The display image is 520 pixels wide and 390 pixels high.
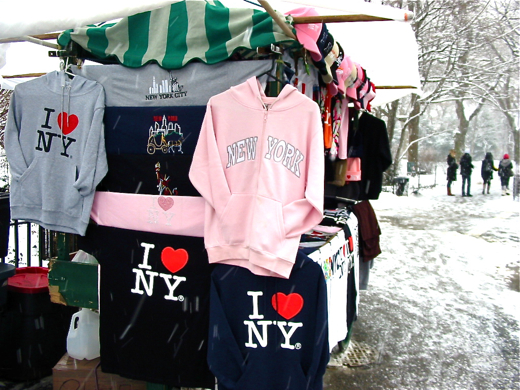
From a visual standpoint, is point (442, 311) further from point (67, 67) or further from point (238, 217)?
point (67, 67)

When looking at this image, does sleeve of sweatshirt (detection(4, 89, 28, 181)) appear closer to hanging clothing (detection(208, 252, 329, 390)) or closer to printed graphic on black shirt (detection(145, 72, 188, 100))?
printed graphic on black shirt (detection(145, 72, 188, 100))

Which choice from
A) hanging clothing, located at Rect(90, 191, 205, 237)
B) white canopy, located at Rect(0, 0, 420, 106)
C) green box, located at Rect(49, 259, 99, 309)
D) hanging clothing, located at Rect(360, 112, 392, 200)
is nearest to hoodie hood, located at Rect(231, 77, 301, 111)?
white canopy, located at Rect(0, 0, 420, 106)

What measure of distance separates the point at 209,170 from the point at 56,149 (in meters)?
1.25

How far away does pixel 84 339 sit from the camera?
143 inches

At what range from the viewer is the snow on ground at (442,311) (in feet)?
14.1

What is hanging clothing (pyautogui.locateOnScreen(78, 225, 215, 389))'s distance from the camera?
309cm

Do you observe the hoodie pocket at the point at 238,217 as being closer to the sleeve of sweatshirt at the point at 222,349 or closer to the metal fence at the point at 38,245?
the sleeve of sweatshirt at the point at 222,349

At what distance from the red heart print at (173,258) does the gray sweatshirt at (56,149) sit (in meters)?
0.63

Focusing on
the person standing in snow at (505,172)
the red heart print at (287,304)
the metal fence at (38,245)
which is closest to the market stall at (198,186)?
the red heart print at (287,304)

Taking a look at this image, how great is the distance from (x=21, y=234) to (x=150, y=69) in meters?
7.12

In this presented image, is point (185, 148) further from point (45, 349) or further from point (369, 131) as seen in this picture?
point (369, 131)

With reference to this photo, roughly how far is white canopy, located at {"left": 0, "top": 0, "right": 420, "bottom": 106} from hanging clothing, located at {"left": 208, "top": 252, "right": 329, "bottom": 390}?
1546 millimetres

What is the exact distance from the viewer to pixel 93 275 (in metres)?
3.37

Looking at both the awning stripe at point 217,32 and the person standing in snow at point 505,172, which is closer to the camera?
the awning stripe at point 217,32
